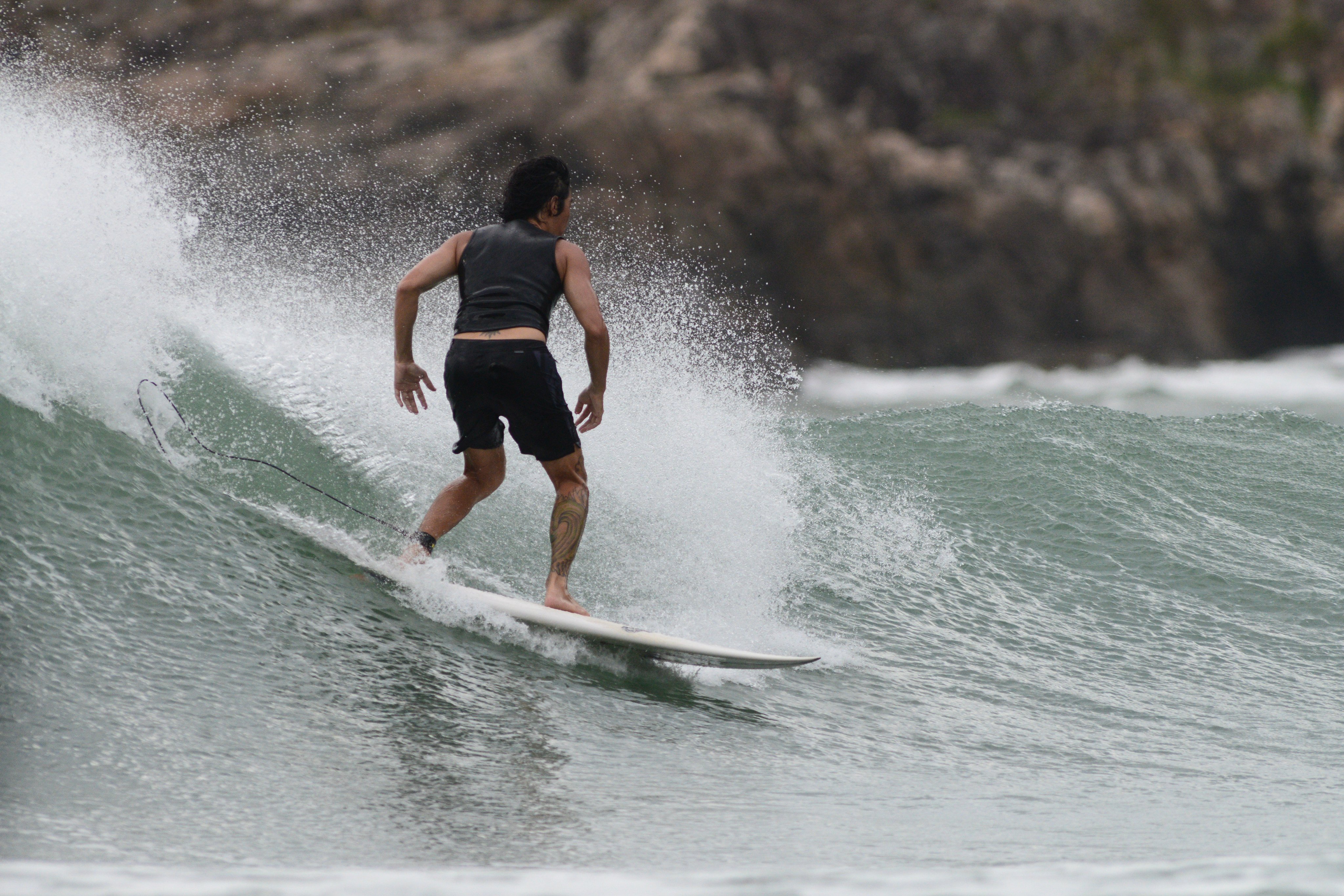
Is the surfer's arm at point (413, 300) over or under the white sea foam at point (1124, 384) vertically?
under

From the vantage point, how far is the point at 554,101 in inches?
1519

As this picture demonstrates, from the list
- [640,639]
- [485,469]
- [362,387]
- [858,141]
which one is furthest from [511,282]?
[858,141]

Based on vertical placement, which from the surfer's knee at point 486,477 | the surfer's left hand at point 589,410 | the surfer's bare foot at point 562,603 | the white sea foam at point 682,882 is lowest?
the white sea foam at point 682,882

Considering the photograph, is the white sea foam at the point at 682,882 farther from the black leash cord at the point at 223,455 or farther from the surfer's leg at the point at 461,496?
the black leash cord at the point at 223,455

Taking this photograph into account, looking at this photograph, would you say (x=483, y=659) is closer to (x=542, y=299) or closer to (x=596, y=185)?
(x=542, y=299)

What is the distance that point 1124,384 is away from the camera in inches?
1706

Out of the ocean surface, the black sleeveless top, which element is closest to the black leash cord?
the ocean surface

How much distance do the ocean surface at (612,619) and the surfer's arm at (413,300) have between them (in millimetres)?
622

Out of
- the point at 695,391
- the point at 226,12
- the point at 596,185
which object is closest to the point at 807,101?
the point at 596,185

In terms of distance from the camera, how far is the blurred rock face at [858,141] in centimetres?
3891

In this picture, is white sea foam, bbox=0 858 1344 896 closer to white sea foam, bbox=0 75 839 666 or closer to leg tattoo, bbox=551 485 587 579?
leg tattoo, bbox=551 485 587 579

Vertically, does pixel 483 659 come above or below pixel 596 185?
below

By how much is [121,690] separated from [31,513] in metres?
1.08

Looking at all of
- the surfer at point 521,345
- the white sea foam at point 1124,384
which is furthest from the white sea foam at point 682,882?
the white sea foam at point 1124,384
